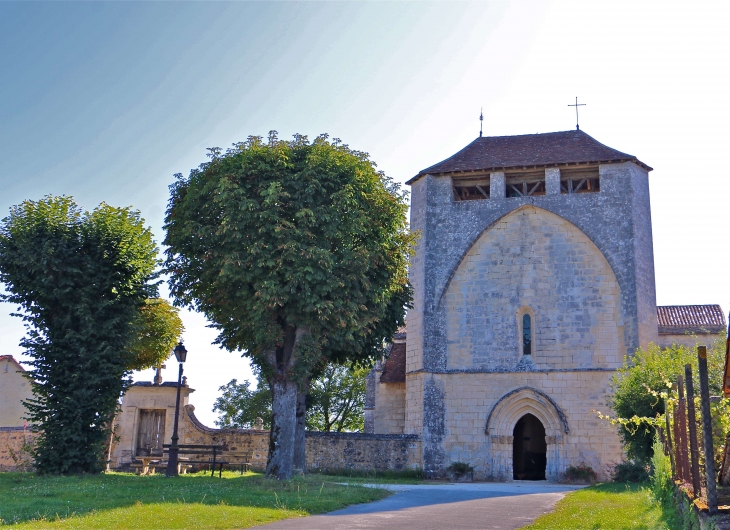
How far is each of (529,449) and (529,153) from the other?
1201 centimetres

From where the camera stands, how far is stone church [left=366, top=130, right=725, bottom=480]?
26594 millimetres

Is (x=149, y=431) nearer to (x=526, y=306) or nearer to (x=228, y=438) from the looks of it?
(x=228, y=438)

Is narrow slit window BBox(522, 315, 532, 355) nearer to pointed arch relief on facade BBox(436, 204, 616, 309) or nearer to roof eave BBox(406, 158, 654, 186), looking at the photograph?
pointed arch relief on facade BBox(436, 204, 616, 309)

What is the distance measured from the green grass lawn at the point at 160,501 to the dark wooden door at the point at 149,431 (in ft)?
26.2

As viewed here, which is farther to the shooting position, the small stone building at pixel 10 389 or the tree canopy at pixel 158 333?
the small stone building at pixel 10 389

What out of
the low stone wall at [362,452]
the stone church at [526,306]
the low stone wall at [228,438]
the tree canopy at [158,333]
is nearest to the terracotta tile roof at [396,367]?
the stone church at [526,306]

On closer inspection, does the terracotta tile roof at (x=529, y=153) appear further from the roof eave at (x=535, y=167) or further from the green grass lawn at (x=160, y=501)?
the green grass lawn at (x=160, y=501)

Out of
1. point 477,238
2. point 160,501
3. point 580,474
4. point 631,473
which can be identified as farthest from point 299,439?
point 477,238

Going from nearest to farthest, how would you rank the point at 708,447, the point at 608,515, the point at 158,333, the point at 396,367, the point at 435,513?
the point at 708,447
the point at 608,515
the point at 435,513
the point at 158,333
the point at 396,367

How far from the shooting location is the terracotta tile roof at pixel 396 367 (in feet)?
103

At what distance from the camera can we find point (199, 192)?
18500mm

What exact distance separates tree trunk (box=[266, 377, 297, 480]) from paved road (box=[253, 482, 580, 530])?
108 inches

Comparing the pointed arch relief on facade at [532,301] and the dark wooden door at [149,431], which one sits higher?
the pointed arch relief on facade at [532,301]

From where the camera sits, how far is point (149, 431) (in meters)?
25.5
